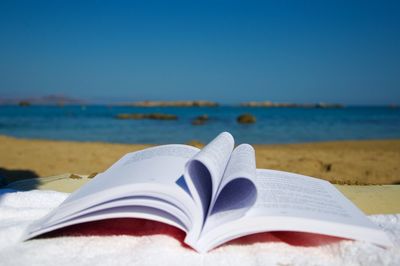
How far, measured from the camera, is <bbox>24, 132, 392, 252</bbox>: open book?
3.57ft

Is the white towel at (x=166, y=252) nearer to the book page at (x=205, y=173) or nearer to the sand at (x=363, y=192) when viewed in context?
the book page at (x=205, y=173)

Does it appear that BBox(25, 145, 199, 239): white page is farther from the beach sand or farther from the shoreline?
the shoreline

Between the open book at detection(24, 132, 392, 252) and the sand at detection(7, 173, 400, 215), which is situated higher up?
the open book at detection(24, 132, 392, 252)

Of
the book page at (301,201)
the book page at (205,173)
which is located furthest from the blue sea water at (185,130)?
the book page at (205,173)

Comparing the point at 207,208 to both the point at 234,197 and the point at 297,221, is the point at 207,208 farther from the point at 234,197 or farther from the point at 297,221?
the point at 297,221

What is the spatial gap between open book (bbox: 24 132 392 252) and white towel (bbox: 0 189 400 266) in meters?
0.05

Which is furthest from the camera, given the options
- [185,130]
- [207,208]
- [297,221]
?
[185,130]

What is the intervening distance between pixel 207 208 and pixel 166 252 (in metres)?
0.19

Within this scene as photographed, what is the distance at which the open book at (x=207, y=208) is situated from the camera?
1.09 meters

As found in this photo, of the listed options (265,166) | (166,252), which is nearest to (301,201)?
(166,252)

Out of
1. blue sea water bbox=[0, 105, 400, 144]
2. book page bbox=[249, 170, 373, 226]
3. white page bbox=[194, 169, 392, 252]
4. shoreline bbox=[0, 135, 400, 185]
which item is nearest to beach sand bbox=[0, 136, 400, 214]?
shoreline bbox=[0, 135, 400, 185]

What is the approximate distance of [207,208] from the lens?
1211mm

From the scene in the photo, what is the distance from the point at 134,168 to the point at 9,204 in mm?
725

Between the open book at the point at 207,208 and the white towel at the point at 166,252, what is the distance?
0.15ft
